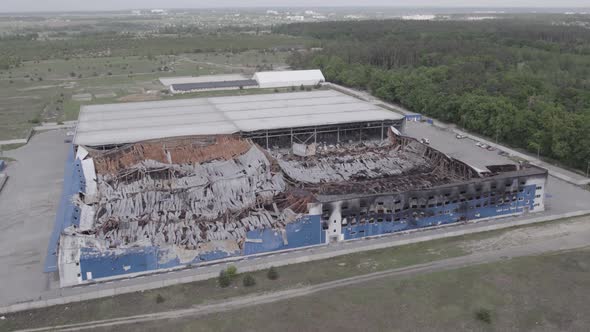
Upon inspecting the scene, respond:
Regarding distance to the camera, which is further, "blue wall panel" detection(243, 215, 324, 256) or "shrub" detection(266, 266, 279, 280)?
"blue wall panel" detection(243, 215, 324, 256)

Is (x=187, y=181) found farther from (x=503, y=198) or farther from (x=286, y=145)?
(x=503, y=198)

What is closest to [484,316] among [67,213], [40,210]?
[67,213]

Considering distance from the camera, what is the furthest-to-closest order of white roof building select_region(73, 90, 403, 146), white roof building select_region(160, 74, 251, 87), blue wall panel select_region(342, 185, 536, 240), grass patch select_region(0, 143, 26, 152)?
white roof building select_region(160, 74, 251, 87) → grass patch select_region(0, 143, 26, 152) → white roof building select_region(73, 90, 403, 146) → blue wall panel select_region(342, 185, 536, 240)

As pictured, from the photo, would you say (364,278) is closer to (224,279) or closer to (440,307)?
(440,307)

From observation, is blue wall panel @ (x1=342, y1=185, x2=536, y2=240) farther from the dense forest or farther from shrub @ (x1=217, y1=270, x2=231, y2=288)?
the dense forest

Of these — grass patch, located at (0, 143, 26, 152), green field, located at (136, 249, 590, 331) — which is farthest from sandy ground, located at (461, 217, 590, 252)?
grass patch, located at (0, 143, 26, 152)

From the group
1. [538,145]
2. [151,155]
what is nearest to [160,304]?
[151,155]
